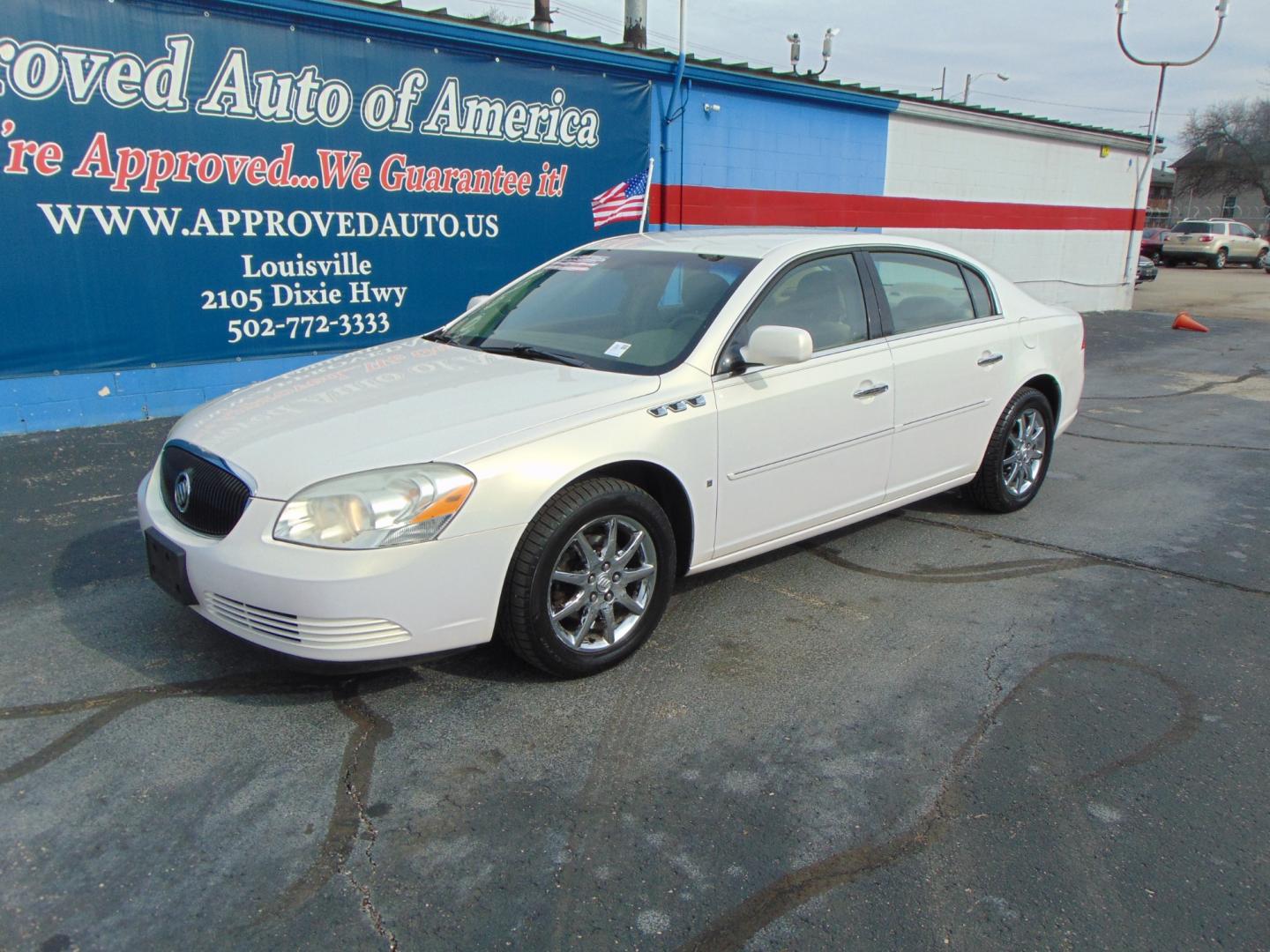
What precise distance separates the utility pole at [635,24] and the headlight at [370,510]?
10553mm

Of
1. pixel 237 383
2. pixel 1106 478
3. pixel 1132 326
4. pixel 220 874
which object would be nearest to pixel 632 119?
pixel 237 383

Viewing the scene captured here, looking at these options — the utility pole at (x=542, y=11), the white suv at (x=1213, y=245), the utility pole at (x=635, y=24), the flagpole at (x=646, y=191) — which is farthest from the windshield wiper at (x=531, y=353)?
the white suv at (x=1213, y=245)

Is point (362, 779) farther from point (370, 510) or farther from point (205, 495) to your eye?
point (205, 495)

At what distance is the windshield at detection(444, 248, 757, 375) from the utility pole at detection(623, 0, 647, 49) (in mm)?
8388

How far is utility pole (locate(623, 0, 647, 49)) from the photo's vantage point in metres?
12.2

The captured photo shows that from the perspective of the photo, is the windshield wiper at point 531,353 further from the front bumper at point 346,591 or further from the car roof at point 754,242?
the front bumper at point 346,591

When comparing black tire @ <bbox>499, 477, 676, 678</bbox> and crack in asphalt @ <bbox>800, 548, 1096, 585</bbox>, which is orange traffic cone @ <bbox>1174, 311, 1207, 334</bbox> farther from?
black tire @ <bbox>499, 477, 676, 678</bbox>

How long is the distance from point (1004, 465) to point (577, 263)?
266 centimetres

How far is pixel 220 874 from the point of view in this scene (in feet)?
8.27

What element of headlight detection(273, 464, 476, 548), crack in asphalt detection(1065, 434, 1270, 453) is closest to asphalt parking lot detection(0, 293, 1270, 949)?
headlight detection(273, 464, 476, 548)

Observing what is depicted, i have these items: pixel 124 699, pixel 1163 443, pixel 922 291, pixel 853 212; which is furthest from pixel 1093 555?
pixel 853 212

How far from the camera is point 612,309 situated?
14.3 ft

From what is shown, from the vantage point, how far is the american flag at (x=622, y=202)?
10445 millimetres

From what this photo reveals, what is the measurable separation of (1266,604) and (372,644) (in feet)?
12.8
